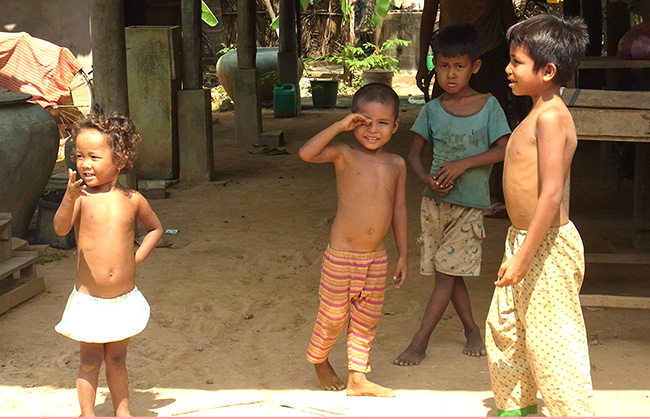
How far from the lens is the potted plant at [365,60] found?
15891 mm

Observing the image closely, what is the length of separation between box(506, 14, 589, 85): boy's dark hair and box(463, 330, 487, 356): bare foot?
154 cm

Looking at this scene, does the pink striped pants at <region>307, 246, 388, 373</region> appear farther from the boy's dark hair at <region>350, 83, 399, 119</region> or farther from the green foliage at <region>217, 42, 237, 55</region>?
the green foliage at <region>217, 42, 237, 55</region>

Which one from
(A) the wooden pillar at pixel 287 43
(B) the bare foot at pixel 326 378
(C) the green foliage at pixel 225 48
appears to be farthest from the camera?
(C) the green foliage at pixel 225 48

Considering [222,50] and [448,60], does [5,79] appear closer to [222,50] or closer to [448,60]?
[222,50]

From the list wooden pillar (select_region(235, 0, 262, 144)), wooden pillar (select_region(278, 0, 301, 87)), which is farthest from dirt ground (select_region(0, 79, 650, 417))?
wooden pillar (select_region(278, 0, 301, 87))

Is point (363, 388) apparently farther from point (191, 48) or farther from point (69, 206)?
point (191, 48)

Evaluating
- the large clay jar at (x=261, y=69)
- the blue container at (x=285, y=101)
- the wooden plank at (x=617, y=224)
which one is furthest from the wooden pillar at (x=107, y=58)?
the large clay jar at (x=261, y=69)

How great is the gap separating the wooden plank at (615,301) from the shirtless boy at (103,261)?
2086 millimetres

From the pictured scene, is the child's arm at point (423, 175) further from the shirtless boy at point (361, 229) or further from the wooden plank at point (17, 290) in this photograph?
the wooden plank at point (17, 290)

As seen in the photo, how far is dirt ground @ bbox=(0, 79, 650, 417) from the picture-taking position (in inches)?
133

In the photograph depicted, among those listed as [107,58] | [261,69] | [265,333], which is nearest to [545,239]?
[265,333]

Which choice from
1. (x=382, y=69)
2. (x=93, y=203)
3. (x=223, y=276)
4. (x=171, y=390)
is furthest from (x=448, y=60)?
(x=382, y=69)

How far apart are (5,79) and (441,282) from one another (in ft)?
27.1

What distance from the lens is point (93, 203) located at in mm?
3078
